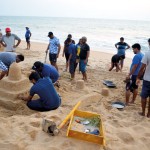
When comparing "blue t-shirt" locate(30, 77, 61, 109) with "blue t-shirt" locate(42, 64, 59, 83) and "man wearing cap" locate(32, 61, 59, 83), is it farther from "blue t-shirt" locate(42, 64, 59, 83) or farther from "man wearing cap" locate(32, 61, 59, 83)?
"blue t-shirt" locate(42, 64, 59, 83)

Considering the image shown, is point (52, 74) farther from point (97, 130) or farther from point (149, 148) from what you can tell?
point (149, 148)

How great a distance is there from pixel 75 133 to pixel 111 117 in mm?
1307

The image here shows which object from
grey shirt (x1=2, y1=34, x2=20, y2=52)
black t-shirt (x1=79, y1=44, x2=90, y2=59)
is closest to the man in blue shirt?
black t-shirt (x1=79, y1=44, x2=90, y2=59)

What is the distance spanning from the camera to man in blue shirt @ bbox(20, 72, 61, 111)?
14.5 feet

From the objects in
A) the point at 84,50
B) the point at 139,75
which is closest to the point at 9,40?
the point at 84,50

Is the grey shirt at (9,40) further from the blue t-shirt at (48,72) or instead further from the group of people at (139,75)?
the group of people at (139,75)

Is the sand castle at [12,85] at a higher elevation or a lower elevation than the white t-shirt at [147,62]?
lower

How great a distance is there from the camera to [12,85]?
16.5 ft

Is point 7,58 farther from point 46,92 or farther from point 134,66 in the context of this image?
point 134,66

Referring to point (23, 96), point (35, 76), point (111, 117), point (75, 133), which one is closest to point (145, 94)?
point (111, 117)

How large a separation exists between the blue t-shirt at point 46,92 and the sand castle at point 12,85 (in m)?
0.67

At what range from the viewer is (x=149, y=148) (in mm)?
3482

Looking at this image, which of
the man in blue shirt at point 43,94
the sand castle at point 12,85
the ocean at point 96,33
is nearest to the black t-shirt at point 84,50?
the sand castle at point 12,85

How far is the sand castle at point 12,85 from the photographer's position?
5.00 m
